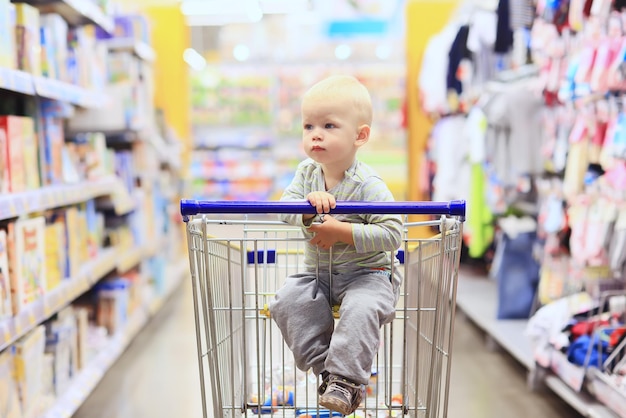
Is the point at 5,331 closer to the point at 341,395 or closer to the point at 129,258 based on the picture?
the point at 341,395

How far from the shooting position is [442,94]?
5980 mm

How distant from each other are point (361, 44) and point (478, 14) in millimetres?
2772

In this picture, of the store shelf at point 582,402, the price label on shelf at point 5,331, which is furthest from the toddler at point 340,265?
the store shelf at point 582,402

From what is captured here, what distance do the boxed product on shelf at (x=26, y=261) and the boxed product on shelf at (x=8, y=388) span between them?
165mm

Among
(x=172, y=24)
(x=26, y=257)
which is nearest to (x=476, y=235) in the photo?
(x=26, y=257)

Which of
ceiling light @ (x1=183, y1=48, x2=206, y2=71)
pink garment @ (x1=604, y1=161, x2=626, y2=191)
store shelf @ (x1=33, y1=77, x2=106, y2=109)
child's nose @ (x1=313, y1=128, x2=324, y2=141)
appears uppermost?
ceiling light @ (x1=183, y1=48, x2=206, y2=71)

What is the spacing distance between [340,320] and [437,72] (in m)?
4.77

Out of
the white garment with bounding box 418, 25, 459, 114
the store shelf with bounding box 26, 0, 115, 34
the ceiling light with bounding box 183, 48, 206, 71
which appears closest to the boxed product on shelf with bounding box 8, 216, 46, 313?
the store shelf with bounding box 26, 0, 115, 34

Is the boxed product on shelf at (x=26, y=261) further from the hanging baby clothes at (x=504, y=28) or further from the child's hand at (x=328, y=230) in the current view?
the hanging baby clothes at (x=504, y=28)

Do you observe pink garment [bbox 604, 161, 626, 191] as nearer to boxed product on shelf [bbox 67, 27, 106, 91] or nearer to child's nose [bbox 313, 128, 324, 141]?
child's nose [bbox 313, 128, 324, 141]

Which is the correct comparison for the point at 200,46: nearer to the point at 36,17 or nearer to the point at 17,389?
the point at 36,17

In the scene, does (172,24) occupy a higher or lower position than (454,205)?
higher

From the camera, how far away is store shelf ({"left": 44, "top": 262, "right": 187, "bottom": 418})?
2.71 m

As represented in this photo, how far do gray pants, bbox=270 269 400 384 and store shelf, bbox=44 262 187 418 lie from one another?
1.43 metres
